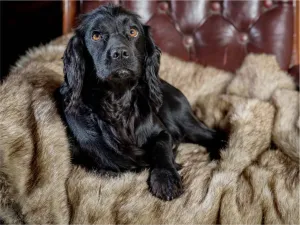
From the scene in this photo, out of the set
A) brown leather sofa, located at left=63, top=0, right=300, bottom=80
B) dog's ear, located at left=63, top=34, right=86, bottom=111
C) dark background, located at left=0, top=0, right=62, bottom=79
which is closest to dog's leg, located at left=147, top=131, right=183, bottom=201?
dog's ear, located at left=63, top=34, right=86, bottom=111

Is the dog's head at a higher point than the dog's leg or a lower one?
higher

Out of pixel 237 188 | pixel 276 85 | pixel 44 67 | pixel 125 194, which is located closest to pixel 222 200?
pixel 237 188

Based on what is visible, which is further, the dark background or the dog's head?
the dark background

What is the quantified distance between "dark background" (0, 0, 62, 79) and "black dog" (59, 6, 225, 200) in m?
1.23

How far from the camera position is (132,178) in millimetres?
1293

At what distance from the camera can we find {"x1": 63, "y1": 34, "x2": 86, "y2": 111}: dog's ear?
55.6 inches

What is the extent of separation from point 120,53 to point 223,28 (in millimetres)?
1020

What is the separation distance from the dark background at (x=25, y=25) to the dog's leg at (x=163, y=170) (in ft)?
4.65

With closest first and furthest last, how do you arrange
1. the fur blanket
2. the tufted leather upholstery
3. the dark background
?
the fur blanket < the tufted leather upholstery < the dark background

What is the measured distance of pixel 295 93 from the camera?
1685 mm

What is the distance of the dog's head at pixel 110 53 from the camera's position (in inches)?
51.7

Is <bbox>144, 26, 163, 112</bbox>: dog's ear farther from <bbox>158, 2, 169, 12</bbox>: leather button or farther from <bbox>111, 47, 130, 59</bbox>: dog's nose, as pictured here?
<bbox>158, 2, 169, 12</bbox>: leather button

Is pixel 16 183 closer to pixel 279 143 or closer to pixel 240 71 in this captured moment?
pixel 279 143

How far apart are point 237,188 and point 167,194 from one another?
22 centimetres
